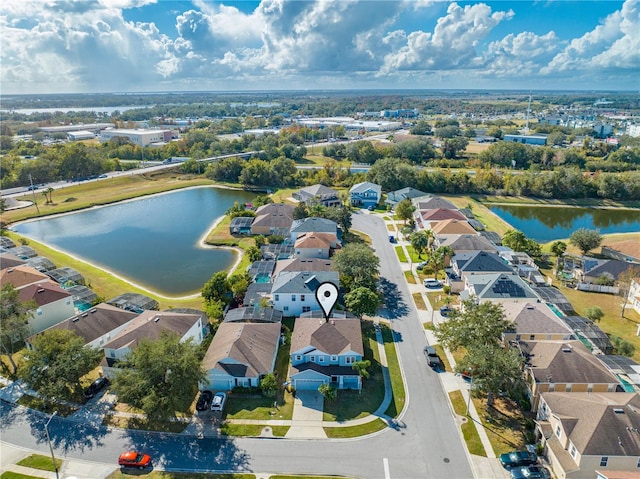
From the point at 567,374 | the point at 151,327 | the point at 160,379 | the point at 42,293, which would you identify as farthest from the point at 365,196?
the point at 160,379

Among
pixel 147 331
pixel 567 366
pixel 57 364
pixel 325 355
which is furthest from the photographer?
pixel 147 331

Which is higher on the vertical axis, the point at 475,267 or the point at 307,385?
the point at 475,267

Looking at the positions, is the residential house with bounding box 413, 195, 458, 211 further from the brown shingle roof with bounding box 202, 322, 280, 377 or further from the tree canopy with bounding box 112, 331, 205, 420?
the tree canopy with bounding box 112, 331, 205, 420

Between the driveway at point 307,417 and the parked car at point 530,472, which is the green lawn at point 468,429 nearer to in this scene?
the parked car at point 530,472

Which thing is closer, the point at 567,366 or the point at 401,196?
the point at 567,366

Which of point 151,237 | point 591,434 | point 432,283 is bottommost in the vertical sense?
point 151,237

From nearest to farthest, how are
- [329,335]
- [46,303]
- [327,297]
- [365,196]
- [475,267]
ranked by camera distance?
[329,335]
[327,297]
[46,303]
[475,267]
[365,196]

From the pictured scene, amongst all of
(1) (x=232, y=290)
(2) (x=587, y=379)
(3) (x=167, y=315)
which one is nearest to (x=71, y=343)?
(3) (x=167, y=315)

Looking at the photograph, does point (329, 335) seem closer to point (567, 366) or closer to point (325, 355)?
point (325, 355)

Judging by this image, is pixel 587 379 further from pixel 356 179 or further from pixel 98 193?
pixel 98 193
